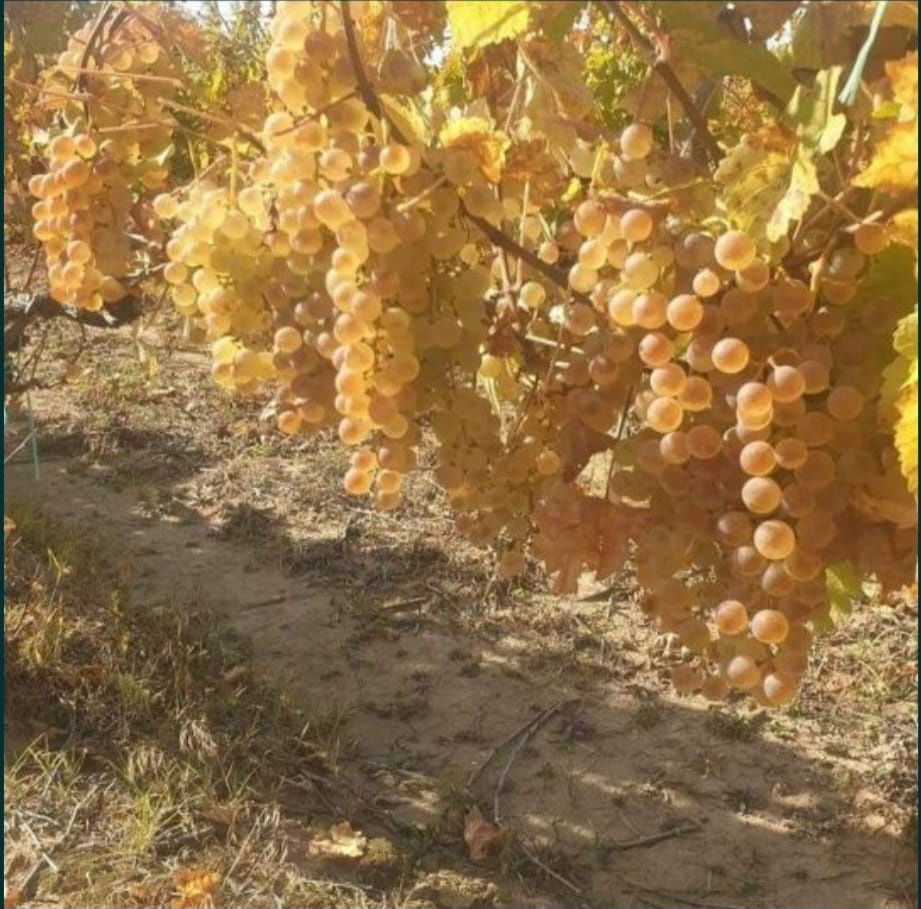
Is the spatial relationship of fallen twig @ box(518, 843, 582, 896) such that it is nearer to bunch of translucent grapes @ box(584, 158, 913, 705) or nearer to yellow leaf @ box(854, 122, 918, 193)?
bunch of translucent grapes @ box(584, 158, 913, 705)

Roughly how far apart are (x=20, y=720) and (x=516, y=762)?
1.20 metres

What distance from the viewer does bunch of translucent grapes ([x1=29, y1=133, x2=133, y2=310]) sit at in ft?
4.42

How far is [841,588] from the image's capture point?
117 cm

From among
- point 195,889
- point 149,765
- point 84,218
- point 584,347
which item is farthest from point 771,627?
point 149,765

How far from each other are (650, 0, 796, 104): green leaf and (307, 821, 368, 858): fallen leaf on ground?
196cm

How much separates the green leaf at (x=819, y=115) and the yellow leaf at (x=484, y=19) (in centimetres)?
20

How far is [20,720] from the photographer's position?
9.78ft

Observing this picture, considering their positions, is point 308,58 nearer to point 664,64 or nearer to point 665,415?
point 664,64

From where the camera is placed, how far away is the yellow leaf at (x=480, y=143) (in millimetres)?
938

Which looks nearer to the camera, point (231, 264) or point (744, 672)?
point (744, 672)

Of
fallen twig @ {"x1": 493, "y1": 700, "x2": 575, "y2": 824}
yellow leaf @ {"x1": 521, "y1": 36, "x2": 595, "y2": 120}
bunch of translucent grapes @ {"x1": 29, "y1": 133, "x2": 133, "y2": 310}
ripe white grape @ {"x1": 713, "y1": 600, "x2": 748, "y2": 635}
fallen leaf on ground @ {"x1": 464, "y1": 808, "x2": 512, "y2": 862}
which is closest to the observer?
ripe white grape @ {"x1": 713, "y1": 600, "x2": 748, "y2": 635}

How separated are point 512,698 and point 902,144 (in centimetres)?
270

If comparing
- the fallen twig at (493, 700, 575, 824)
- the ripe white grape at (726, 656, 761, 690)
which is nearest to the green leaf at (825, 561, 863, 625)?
the ripe white grape at (726, 656, 761, 690)

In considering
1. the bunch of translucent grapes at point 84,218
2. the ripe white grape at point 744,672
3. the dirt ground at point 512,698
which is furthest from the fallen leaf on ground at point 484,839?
the ripe white grape at point 744,672
